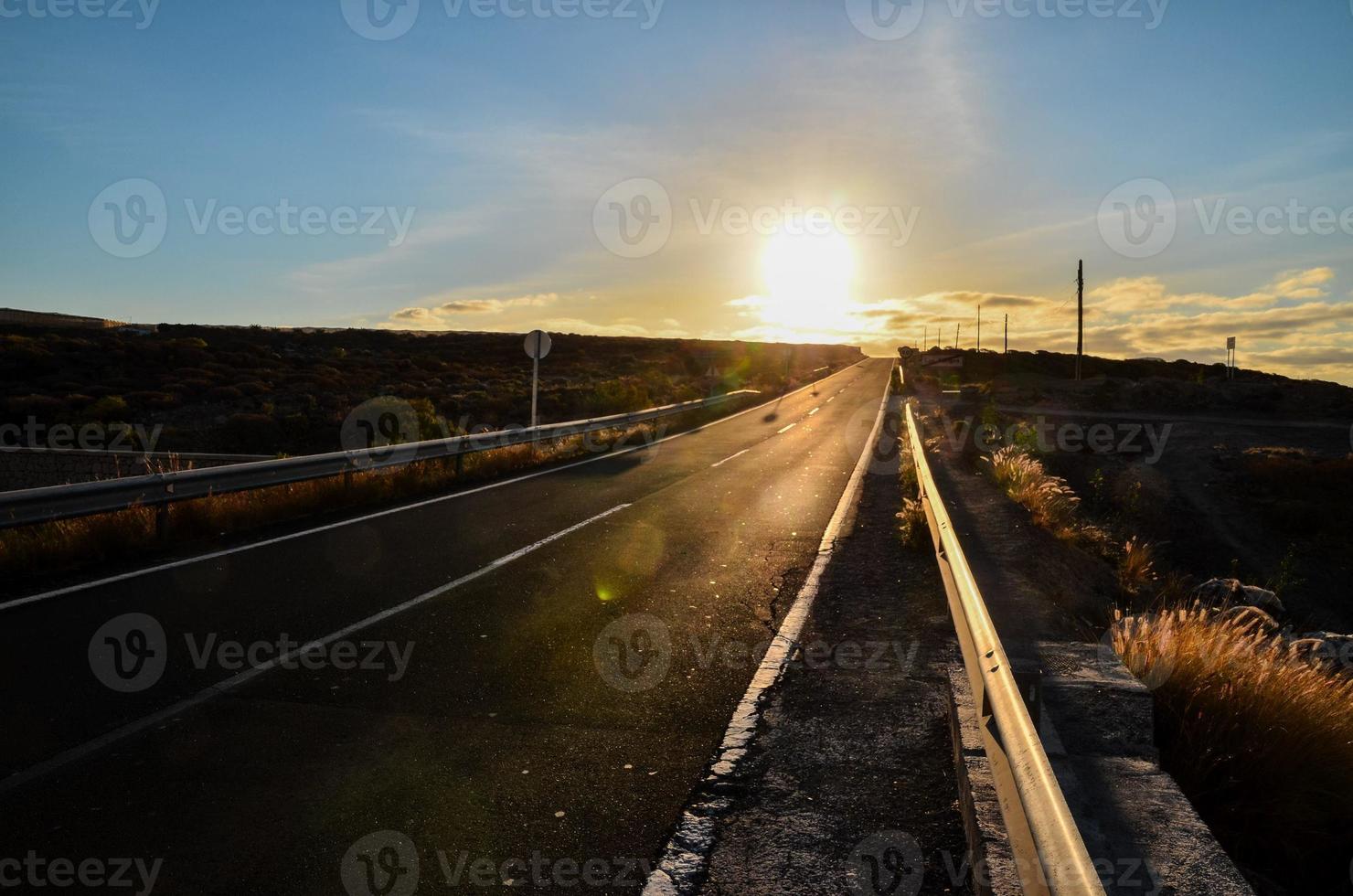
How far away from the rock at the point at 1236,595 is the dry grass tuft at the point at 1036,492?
5.20 ft

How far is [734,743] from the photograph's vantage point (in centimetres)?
429

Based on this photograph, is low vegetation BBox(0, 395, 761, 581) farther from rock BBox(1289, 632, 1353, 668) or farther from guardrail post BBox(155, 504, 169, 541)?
rock BBox(1289, 632, 1353, 668)

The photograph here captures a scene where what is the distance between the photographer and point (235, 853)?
325cm

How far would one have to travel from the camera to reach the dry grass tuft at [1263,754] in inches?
134

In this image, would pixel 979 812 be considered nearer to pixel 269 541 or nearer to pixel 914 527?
pixel 914 527

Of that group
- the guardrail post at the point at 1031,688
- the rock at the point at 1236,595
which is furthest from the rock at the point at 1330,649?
the guardrail post at the point at 1031,688

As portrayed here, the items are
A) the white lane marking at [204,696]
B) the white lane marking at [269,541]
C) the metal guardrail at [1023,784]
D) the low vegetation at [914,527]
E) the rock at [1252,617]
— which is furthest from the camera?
the low vegetation at [914,527]

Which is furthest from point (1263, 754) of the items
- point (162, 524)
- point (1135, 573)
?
point (162, 524)

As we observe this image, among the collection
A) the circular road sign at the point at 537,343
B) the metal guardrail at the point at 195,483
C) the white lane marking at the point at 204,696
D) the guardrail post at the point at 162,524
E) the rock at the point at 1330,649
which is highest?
the circular road sign at the point at 537,343

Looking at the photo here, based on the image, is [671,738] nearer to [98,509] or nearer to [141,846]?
[141,846]

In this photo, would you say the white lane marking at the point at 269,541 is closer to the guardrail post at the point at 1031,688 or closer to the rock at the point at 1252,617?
the guardrail post at the point at 1031,688

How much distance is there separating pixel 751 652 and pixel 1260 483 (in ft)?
68.3

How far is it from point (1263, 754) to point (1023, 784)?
73.4 inches

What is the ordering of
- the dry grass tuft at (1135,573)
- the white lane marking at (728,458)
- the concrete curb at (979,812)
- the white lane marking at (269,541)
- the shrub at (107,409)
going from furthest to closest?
the shrub at (107,409)
the white lane marking at (728,458)
the dry grass tuft at (1135,573)
the white lane marking at (269,541)
the concrete curb at (979,812)
